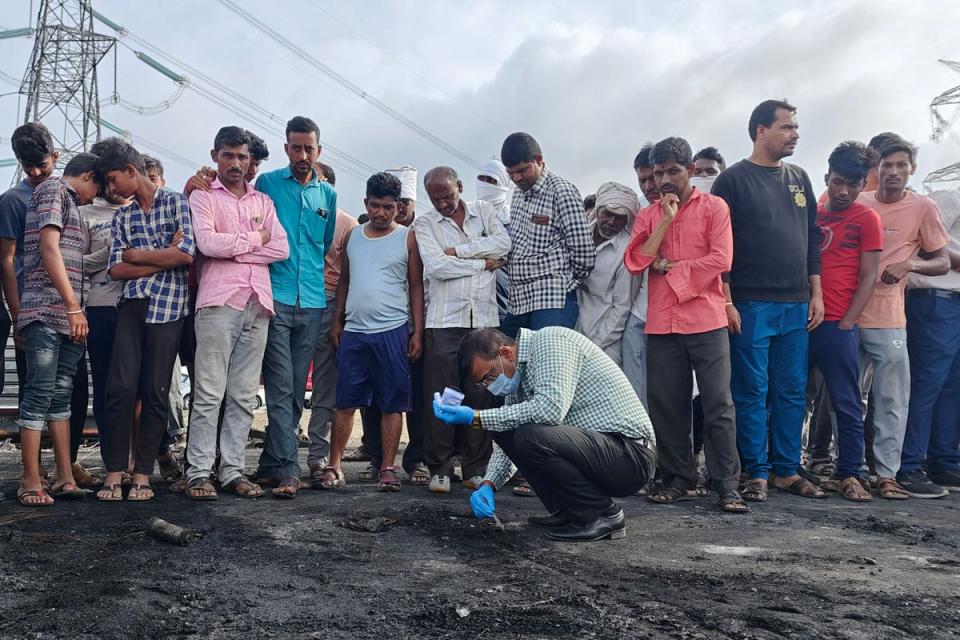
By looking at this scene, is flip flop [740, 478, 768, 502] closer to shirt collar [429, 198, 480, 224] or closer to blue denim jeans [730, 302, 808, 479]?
blue denim jeans [730, 302, 808, 479]

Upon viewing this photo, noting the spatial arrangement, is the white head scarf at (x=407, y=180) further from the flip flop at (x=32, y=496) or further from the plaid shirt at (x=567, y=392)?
the flip flop at (x=32, y=496)

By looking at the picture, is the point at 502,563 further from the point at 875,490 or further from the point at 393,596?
the point at 875,490

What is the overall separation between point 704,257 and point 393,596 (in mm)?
2806

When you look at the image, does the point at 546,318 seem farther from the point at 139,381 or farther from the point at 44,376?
the point at 44,376

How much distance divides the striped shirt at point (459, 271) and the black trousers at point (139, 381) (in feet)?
5.09

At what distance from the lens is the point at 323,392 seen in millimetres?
5273

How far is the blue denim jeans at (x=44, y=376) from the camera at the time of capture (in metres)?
3.99

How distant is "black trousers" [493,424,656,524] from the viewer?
11.3 feet

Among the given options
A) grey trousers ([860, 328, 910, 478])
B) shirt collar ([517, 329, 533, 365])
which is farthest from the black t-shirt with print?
shirt collar ([517, 329, 533, 365])

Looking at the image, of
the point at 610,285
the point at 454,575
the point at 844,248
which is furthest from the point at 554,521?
the point at 844,248

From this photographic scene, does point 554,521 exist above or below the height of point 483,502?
below

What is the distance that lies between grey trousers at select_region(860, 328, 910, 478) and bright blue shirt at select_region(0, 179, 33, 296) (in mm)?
5192

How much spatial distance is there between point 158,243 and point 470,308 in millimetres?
1838

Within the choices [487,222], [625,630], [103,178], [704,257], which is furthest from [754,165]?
[103,178]
